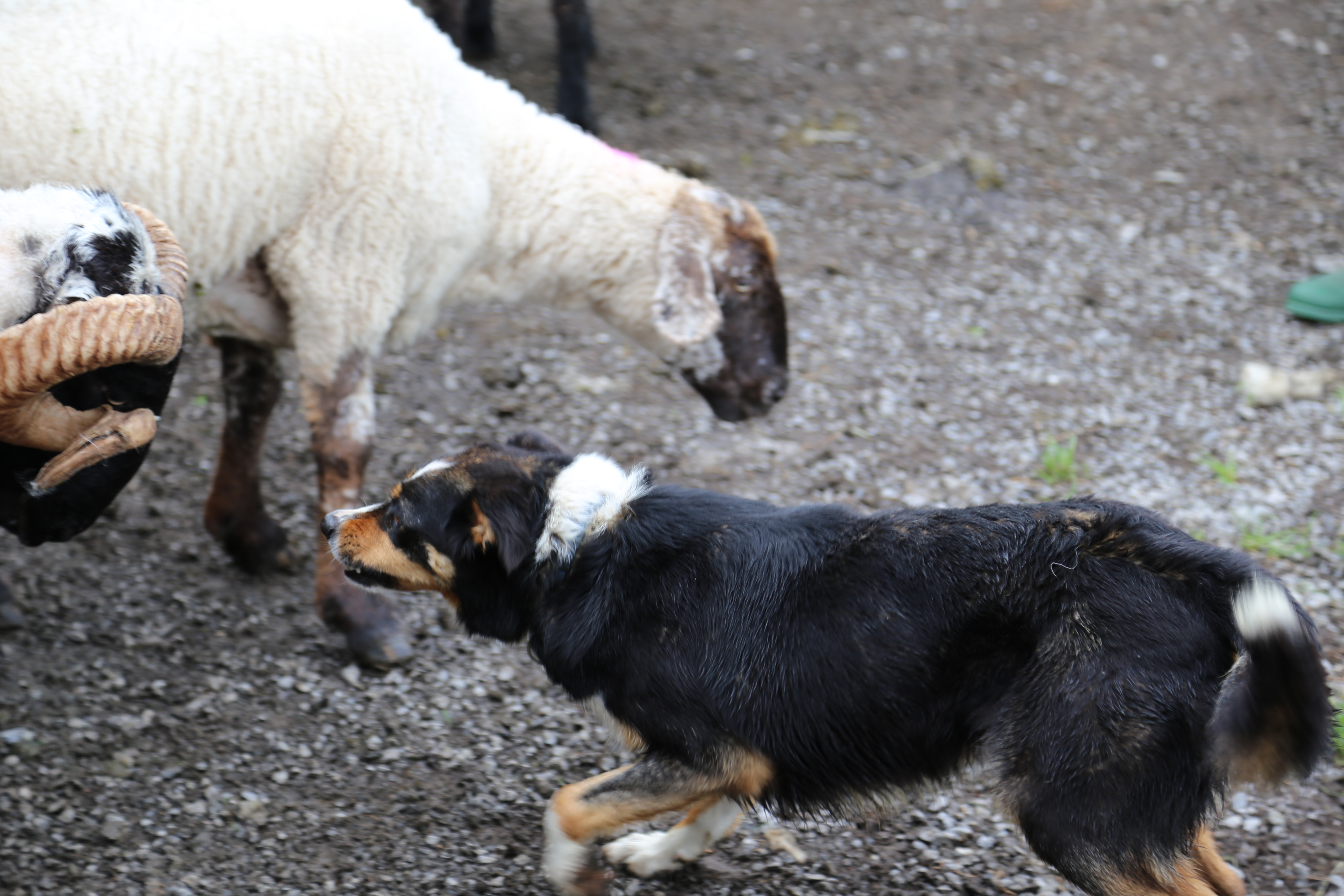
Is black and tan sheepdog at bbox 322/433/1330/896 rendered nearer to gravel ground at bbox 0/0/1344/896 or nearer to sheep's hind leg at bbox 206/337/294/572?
gravel ground at bbox 0/0/1344/896

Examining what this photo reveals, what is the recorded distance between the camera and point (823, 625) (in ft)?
9.16

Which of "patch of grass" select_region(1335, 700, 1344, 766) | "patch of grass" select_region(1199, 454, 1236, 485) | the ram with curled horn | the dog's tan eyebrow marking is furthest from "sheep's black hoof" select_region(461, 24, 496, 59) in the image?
"patch of grass" select_region(1335, 700, 1344, 766)

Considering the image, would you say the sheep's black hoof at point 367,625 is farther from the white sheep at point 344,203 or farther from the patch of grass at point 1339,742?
the patch of grass at point 1339,742

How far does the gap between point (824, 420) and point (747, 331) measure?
40.7 inches

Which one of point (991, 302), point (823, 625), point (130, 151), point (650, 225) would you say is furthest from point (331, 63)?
point (991, 302)

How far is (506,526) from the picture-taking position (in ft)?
9.39

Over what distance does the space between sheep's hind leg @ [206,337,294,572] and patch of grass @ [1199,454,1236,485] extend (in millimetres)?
3935

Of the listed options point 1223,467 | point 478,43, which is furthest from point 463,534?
point 478,43

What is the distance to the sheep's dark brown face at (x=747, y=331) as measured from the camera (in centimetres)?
473

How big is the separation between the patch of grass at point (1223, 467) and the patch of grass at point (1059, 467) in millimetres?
579

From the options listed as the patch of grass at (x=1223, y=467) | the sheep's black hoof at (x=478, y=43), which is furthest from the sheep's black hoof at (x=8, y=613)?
the sheep's black hoof at (x=478, y=43)

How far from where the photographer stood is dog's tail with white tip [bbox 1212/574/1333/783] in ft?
7.72

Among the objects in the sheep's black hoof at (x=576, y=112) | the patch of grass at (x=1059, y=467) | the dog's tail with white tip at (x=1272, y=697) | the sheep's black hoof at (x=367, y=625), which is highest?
the dog's tail with white tip at (x=1272, y=697)

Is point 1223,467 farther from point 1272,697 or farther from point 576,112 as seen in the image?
point 576,112
